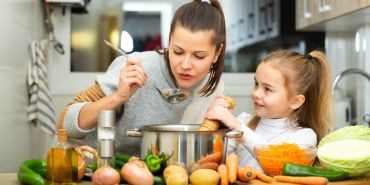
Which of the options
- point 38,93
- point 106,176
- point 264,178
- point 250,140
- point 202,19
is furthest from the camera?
point 38,93

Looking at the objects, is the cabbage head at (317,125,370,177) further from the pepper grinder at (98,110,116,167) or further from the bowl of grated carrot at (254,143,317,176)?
the pepper grinder at (98,110,116,167)

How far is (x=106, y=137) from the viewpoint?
1275 millimetres

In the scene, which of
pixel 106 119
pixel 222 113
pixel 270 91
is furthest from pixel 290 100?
pixel 106 119

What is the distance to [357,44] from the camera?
→ 326 centimetres

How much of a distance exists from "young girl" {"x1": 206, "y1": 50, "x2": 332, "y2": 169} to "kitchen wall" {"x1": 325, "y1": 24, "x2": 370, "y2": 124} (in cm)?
129

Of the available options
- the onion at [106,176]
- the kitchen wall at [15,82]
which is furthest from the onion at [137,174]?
the kitchen wall at [15,82]

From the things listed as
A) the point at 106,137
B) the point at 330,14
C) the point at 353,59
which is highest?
the point at 330,14

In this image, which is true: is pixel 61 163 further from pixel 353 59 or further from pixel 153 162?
pixel 353 59

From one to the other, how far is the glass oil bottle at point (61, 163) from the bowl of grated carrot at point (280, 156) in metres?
0.46

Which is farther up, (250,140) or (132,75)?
(132,75)

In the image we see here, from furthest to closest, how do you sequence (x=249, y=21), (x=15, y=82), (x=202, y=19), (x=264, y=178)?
(x=249, y=21)
(x=15, y=82)
(x=202, y=19)
(x=264, y=178)

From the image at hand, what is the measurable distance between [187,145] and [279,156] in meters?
0.25

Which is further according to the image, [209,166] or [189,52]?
[189,52]

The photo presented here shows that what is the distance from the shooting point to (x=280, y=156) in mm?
1417
